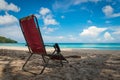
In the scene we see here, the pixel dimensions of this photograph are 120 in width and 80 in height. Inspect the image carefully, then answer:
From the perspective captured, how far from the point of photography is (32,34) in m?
5.03

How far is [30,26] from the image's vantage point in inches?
197

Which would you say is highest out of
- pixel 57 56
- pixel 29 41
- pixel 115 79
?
pixel 29 41

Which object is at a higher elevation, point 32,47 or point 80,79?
point 32,47

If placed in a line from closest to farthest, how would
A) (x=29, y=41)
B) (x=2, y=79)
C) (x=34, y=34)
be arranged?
(x=2, y=79), (x=34, y=34), (x=29, y=41)

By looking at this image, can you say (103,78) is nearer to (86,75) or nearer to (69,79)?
(86,75)

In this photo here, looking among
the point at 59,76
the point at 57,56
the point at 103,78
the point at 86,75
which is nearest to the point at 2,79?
the point at 59,76

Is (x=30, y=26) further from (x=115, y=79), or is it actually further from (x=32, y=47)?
(x=115, y=79)

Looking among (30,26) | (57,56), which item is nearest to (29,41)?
(30,26)

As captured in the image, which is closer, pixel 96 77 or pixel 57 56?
pixel 96 77

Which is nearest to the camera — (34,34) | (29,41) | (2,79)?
(2,79)

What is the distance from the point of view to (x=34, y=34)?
4945 millimetres

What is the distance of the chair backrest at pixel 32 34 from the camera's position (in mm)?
4833

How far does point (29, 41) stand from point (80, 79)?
1.89 m

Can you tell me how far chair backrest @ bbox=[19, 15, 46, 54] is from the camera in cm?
483
